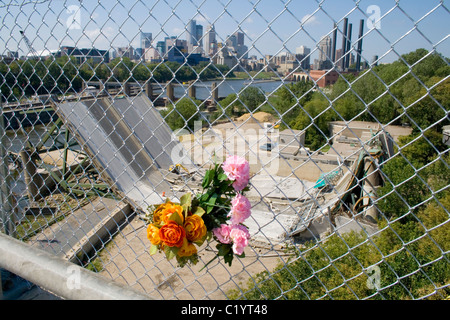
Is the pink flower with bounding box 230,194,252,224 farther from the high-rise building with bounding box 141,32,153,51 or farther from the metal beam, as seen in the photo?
the high-rise building with bounding box 141,32,153,51

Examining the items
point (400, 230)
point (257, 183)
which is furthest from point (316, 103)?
point (400, 230)

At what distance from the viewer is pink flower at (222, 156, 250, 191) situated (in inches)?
57.0

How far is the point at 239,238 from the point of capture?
1452 millimetres

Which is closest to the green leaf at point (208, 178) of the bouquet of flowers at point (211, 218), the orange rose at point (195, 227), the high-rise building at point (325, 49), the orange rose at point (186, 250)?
the bouquet of flowers at point (211, 218)

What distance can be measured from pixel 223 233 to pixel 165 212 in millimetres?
254

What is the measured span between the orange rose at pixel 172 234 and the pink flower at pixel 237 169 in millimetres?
292

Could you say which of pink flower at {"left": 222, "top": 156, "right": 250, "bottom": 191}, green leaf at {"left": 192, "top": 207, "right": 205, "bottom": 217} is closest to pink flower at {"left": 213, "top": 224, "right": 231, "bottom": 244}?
green leaf at {"left": 192, "top": 207, "right": 205, "bottom": 217}

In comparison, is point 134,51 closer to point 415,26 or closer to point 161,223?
point 161,223

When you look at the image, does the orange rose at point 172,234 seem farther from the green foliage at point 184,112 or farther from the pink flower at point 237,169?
the green foliage at point 184,112

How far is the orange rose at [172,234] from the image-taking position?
1.45 meters

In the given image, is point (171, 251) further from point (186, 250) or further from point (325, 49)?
point (325, 49)

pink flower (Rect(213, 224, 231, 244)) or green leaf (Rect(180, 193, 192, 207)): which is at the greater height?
green leaf (Rect(180, 193, 192, 207))

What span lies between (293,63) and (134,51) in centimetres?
84

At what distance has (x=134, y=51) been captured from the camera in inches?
70.0
